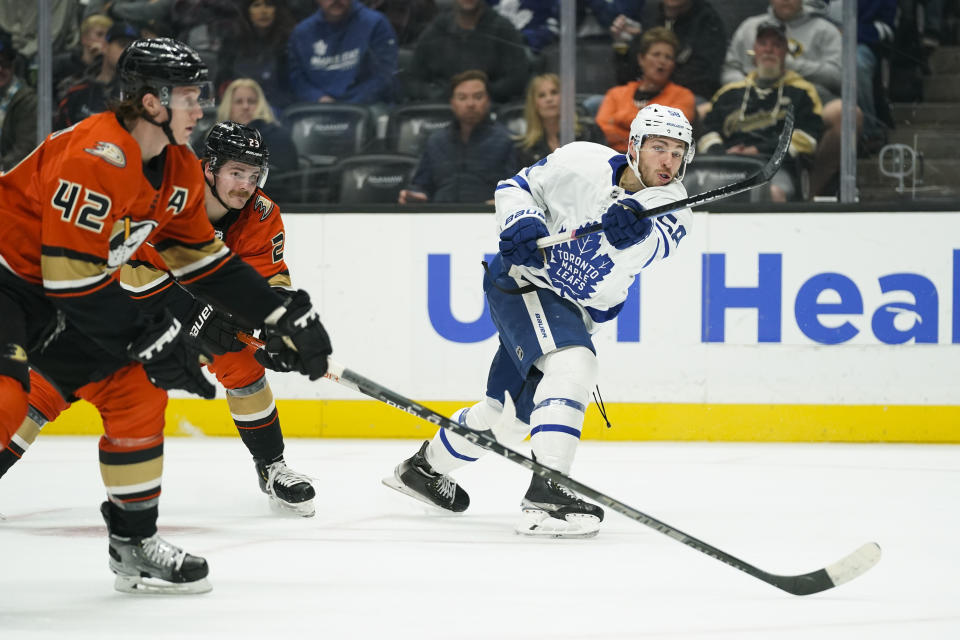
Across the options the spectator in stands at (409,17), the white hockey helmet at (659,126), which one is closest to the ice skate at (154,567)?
the white hockey helmet at (659,126)

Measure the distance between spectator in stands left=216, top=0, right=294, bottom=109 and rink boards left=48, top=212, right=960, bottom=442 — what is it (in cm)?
71

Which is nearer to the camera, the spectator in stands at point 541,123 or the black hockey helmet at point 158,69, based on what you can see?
the black hockey helmet at point 158,69

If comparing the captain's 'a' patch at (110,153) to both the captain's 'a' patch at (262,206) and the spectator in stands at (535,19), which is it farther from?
the spectator in stands at (535,19)

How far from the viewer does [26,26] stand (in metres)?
5.50

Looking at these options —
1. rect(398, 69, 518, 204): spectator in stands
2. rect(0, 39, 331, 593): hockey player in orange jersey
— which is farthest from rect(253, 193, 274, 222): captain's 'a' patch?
rect(398, 69, 518, 204): spectator in stands

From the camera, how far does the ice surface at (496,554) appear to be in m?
2.32

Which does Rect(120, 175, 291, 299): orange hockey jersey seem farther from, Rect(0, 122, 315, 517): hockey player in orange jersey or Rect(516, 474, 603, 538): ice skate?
Rect(516, 474, 603, 538): ice skate

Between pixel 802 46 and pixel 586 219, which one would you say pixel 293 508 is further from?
pixel 802 46

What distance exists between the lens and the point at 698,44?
541 cm

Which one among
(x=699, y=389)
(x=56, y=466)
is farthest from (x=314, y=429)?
(x=699, y=389)

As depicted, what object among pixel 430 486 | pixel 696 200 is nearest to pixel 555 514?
pixel 430 486

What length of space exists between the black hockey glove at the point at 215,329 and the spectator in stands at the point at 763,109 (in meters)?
2.60

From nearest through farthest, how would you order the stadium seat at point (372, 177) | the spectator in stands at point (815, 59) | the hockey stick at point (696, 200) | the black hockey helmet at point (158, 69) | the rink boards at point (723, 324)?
the black hockey helmet at point (158, 69), the hockey stick at point (696, 200), the rink boards at point (723, 324), the spectator in stands at point (815, 59), the stadium seat at point (372, 177)

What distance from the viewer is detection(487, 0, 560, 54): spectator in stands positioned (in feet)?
17.8
